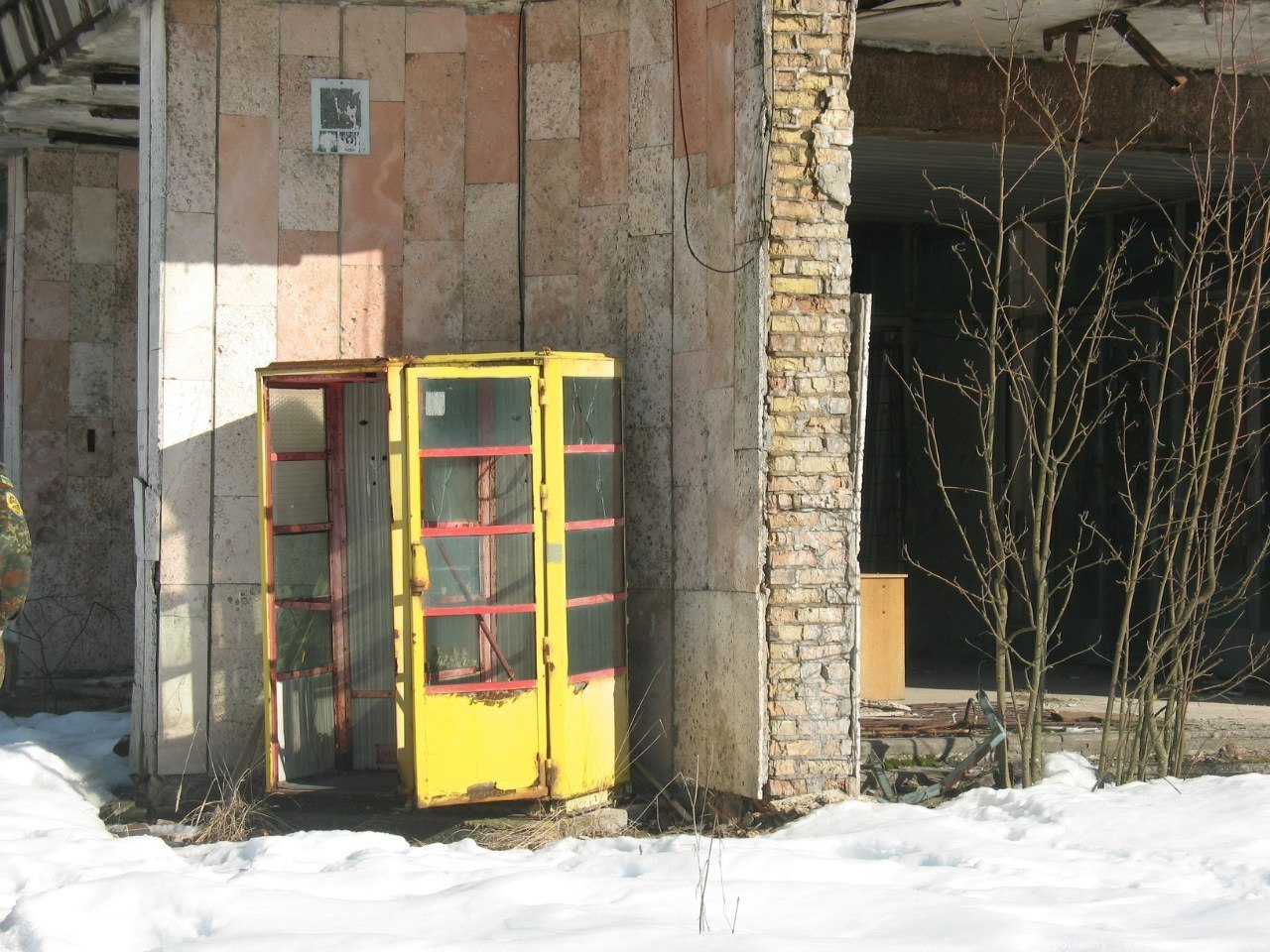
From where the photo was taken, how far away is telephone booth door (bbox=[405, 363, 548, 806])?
6.59 metres

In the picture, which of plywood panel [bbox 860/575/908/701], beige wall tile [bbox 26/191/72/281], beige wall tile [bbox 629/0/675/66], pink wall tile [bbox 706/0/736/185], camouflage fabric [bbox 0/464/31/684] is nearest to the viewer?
camouflage fabric [bbox 0/464/31/684]

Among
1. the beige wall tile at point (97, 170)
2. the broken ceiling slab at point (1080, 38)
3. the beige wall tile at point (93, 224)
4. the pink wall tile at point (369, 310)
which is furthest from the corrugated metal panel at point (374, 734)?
the broken ceiling slab at point (1080, 38)

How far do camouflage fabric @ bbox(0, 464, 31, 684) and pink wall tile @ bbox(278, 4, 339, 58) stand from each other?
2978 mm

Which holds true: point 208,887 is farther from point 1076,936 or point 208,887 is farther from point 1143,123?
point 1143,123

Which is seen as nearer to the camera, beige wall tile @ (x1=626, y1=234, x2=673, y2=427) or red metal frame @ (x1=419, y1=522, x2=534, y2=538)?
red metal frame @ (x1=419, y1=522, x2=534, y2=538)

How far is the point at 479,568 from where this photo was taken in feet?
22.0

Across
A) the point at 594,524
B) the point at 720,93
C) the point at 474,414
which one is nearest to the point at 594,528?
the point at 594,524

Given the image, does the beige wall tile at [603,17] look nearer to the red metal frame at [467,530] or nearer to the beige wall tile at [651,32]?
the beige wall tile at [651,32]

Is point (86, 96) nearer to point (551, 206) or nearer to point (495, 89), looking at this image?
point (495, 89)

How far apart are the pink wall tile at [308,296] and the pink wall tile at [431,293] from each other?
0.38m

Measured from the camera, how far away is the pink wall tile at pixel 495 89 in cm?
775

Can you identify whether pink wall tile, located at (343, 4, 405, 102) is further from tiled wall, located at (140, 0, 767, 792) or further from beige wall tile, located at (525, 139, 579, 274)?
beige wall tile, located at (525, 139, 579, 274)

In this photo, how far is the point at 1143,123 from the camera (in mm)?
8992

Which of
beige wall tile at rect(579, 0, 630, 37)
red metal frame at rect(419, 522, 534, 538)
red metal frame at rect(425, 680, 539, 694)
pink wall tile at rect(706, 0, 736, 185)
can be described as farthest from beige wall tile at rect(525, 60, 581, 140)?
red metal frame at rect(425, 680, 539, 694)
